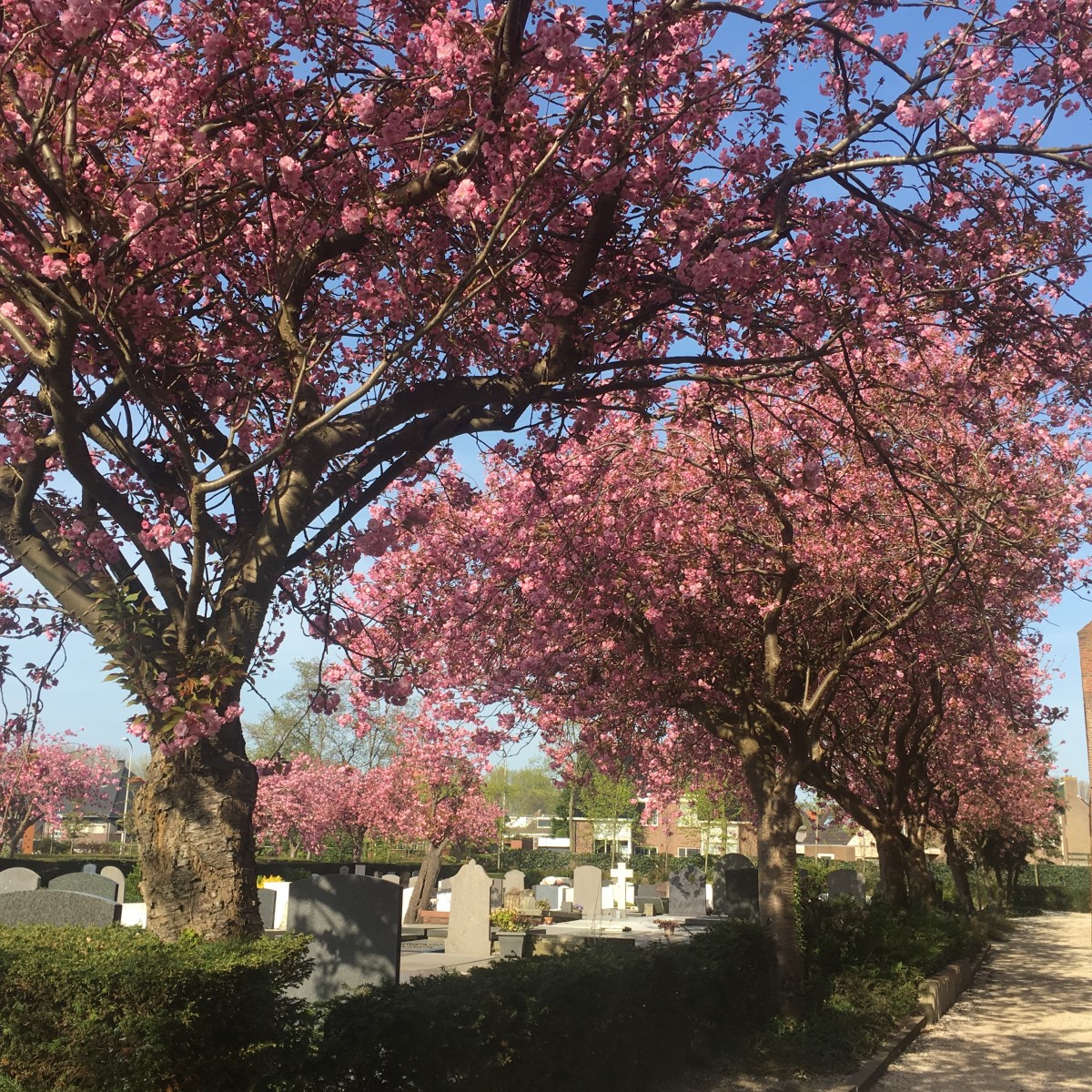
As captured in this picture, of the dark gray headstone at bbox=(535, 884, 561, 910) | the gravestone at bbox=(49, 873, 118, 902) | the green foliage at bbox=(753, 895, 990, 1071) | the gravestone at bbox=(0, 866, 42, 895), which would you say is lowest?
the dark gray headstone at bbox=(535, 884, 561, 910)

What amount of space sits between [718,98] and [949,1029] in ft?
34.7

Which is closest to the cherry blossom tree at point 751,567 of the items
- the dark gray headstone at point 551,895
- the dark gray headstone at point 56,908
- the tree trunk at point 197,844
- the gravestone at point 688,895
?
the dark gray headstone at point 56,908

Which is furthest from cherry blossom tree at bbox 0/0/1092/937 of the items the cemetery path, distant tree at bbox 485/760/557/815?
distant tree at bbox 485/760/557/815

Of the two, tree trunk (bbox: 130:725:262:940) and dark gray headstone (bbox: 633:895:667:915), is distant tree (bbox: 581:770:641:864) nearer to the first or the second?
dark gray headstone (bbox: 633:895:667:915)

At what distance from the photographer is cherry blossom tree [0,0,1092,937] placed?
5.25m

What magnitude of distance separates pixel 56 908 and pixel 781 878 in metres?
7.09

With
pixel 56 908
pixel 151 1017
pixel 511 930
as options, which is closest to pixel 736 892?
pixel 511 930

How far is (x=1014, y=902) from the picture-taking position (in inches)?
1853

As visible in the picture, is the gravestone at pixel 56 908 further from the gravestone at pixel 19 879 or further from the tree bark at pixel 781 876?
the gravestone at pixel 19 879

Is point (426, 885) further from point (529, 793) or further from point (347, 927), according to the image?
point (529, 793)

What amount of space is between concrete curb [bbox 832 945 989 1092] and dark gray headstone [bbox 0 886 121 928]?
661 cm

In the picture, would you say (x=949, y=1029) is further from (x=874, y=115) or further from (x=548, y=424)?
(x=874, y=115)

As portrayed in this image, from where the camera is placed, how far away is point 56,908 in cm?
980

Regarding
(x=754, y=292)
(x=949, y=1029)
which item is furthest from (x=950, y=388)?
(x=949, y=1029)
